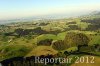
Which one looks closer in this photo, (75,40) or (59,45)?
(59,45)

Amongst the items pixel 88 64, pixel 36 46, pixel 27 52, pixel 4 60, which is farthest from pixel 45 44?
pixel 88 64

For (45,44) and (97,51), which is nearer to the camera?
(97,51)

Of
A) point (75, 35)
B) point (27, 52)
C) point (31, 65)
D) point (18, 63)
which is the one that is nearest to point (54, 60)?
point (31, 65)

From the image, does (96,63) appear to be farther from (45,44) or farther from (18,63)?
(45,44)

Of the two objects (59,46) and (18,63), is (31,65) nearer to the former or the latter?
(18,63)

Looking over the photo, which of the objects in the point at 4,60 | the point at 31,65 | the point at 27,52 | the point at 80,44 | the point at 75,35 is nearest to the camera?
the point at 31,65

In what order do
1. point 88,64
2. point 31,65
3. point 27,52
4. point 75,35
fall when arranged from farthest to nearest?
point 75,35
point 27,52
point 31,65
point 88,64

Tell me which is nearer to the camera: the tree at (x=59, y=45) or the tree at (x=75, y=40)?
the tree at (x=59, y=45)

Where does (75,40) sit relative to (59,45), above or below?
above

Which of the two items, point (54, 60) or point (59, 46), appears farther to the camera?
point (59, 46)

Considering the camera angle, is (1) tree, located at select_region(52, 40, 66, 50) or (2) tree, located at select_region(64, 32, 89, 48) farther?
(2) tree, located at select_region(64, 32, 89, 48)
